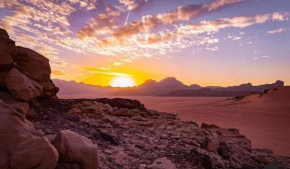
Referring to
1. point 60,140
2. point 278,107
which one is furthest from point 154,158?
point 278,107

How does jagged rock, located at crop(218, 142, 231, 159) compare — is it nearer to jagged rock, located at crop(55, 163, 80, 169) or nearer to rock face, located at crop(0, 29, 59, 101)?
jagged rock, located at crop(55, 163, 80, 169)

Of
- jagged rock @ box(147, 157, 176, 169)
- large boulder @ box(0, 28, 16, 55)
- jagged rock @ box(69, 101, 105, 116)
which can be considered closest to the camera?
jagged rock @ box(147, 157, 176, 169)

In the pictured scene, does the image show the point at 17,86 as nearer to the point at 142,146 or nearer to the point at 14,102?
the point at 14,102

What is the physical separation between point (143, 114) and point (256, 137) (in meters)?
5.45

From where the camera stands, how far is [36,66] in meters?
6.82

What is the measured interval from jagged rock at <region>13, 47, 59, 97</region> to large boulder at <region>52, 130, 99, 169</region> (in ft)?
13.6

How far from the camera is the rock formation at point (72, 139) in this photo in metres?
2.92

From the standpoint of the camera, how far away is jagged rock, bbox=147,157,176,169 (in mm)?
4094

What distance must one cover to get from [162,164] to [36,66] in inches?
198

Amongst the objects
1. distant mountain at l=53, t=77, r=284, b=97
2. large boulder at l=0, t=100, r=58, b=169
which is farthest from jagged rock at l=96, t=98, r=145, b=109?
distant mountain at l=53, t=77, r=284, b=97

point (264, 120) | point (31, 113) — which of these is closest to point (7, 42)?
point (31, 113)

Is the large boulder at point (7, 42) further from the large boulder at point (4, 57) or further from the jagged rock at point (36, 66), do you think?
the jagged rock at point (36, 66)

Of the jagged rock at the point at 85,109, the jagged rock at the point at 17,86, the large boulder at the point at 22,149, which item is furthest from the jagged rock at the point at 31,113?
the large boulder at the point at 22,149

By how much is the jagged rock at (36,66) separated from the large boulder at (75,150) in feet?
13.6
